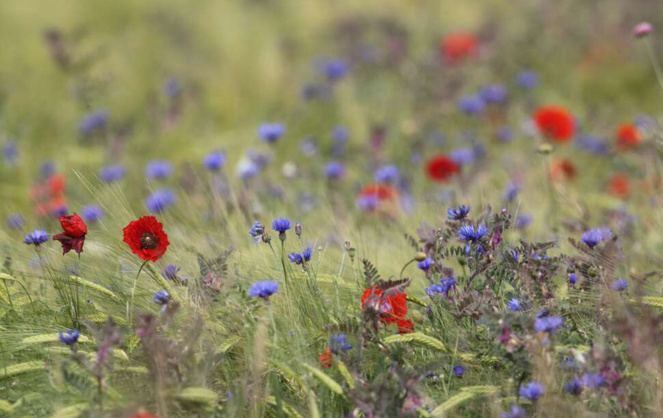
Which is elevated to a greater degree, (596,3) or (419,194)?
(596,3)

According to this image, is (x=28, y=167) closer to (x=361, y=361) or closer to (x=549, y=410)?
(x=361, y=361)

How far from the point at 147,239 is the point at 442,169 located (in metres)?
2.00

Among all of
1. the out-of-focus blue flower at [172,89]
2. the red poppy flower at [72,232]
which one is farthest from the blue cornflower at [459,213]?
the out-of-focus blue flower at [172,89]

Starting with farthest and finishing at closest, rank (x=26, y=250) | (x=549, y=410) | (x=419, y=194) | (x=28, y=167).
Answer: (x=28, y=167) → (x=419, y=194) → (x=26, y=250) → (x=549, y=410)

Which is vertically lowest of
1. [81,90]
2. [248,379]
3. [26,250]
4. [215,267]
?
[248,379]

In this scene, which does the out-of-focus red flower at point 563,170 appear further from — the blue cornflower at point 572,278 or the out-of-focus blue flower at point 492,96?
the blue cornflower at point 572,278

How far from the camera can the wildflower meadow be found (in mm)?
1638

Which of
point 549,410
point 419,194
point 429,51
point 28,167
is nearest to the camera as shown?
point 549,410

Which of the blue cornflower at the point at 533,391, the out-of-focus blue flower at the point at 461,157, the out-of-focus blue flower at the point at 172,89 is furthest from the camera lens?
the out-of-focus blue flower at the point at 172,89

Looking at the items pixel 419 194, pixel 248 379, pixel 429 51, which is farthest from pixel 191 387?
pixel 429 51

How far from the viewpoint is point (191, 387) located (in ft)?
5.09

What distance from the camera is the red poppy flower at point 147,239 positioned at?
181 centimetres

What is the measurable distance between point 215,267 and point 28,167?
9.09 ft

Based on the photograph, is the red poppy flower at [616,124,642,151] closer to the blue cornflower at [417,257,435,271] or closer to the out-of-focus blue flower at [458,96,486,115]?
the out-of-focus blue flower at [458,96,486,115]
